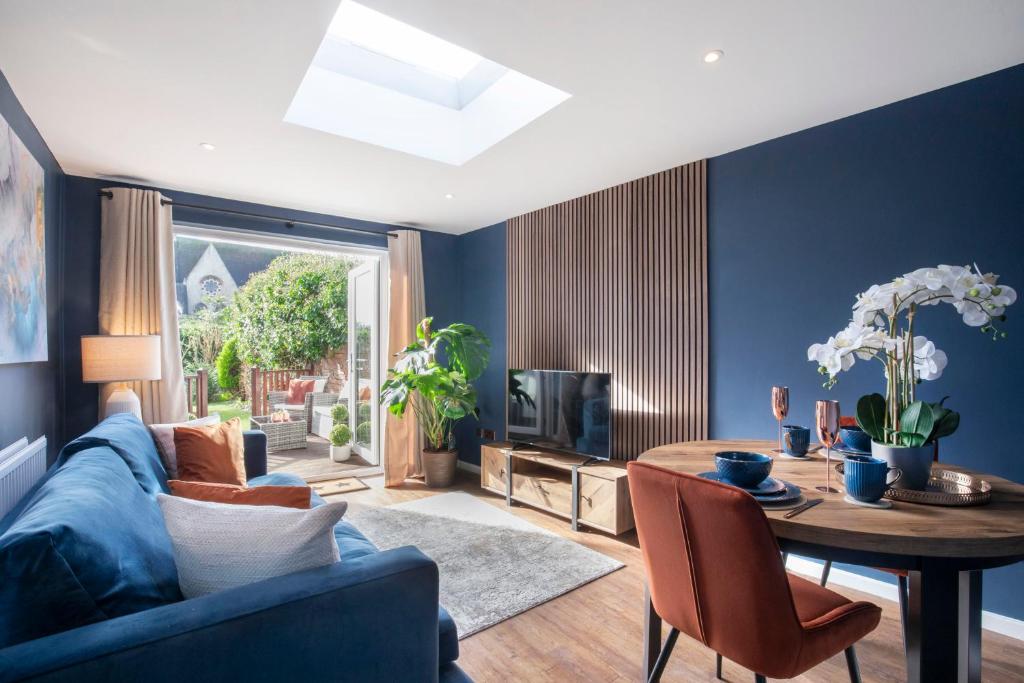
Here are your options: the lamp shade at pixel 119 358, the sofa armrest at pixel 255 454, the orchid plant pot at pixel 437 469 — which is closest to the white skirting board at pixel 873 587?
the orchid plant pot at pixel 437 469

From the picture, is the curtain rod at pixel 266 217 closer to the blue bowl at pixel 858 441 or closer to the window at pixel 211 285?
the blue bowl at pixel 858 441

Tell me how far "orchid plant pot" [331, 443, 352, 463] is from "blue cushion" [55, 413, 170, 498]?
10.4 feet

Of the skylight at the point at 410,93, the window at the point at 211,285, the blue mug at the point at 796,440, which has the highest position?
the skylight at the point at 410,93

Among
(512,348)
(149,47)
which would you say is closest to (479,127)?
(149,47)

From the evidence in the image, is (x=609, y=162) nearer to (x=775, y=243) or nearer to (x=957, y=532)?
(x=775, y=243)

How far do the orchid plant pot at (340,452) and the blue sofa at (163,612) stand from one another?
4317mm

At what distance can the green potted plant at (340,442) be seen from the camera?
560 cm

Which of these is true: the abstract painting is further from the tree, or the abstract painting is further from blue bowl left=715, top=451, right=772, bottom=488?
the tree

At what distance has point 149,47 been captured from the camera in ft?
6.67

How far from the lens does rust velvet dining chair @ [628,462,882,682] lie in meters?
1.26

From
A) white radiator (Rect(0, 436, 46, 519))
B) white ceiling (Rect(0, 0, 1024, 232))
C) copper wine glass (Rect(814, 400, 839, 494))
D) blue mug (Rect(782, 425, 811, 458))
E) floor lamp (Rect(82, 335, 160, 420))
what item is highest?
white ceiling (Rect(0, 0, 1024, 232))

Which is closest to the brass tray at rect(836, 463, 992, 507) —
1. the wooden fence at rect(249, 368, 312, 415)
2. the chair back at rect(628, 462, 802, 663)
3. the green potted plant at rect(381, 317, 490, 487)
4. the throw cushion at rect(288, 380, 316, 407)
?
the chair back at rect(628, 462, 802, 663)

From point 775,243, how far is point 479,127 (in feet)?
6.23

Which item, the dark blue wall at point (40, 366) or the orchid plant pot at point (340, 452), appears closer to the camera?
the dark blue wall at point (40, 366)
